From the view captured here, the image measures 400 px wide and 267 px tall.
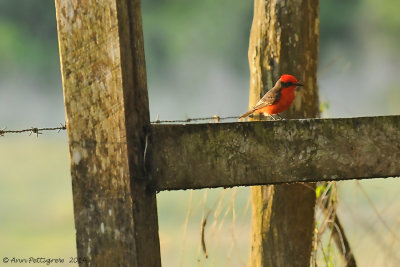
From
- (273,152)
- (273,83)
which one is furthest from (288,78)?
(273,152)

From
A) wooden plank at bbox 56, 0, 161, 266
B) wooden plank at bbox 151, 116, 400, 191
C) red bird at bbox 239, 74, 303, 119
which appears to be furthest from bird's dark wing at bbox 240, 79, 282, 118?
wooden plank at bbox 56, 0, 161, 266

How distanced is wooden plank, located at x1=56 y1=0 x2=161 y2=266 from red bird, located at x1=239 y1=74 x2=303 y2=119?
1.68 meters

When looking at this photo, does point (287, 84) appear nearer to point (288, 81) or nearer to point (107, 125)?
point (288, 81)

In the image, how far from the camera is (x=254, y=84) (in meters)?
4.08

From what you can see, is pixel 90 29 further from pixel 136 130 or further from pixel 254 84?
pixel 254 84

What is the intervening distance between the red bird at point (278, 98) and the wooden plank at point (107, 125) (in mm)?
1676

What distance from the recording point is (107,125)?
2.01m

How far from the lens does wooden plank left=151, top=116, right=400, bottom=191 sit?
208cm

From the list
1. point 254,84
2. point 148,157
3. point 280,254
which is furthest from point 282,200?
point 148,157

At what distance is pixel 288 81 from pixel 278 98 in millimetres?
117

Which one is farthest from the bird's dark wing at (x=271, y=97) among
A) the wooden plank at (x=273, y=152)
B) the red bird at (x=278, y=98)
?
the wooden plank at (x=273, y=152)

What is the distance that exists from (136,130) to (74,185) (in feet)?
0.91

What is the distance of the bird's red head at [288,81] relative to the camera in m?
3.60

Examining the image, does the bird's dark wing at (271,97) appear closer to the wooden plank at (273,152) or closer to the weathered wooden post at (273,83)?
the weathered wooden post at (273,83)
